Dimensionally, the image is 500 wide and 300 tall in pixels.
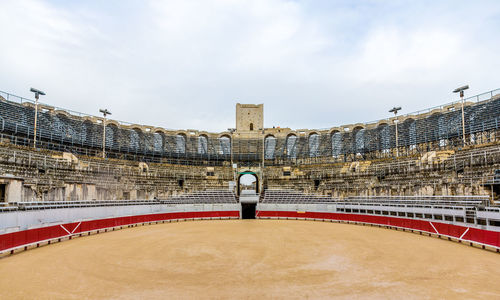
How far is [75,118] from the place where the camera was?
4688 centimetres

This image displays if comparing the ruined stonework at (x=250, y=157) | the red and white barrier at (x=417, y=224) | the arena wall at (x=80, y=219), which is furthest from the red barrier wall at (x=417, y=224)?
the ruined stonework at (x=250, y=157)

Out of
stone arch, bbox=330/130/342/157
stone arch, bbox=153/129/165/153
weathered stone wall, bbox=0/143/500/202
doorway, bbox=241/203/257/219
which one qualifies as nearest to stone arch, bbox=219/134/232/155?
weathered stone wall, bbox=0/143/500/202

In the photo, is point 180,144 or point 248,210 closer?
point 248,210

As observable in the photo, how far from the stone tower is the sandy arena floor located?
4507 centimetres

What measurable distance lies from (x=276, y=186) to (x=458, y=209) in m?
31.0

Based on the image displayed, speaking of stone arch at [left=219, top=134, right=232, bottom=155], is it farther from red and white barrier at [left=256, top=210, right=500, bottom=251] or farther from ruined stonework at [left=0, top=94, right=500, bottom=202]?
red and white barrier at [left=256, top=210, right=500, bottom=251]

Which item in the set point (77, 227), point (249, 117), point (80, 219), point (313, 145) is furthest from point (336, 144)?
point (77, 227)

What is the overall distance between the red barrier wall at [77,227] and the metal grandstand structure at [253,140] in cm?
1990

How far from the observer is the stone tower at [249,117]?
6384cm

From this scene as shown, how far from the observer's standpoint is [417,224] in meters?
25.1

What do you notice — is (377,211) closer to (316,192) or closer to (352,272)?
(316,192)

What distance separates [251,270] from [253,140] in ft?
153

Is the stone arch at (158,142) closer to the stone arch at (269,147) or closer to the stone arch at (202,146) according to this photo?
the stone arch at (202,146)

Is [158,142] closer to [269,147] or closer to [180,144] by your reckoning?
[180,144]
